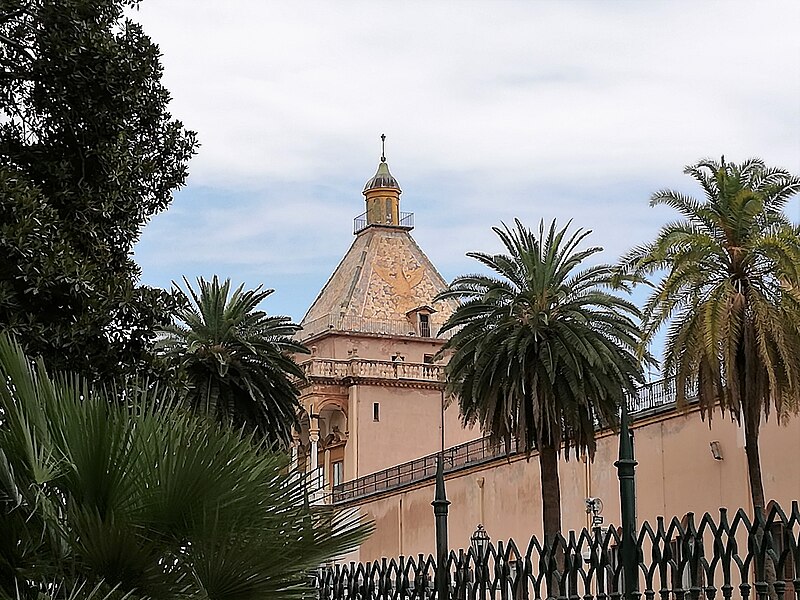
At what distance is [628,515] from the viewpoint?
19.0 ft

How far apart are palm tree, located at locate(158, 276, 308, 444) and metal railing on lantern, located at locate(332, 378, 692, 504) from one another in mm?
4835

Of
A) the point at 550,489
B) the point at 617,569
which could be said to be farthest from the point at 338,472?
the point at 617,569

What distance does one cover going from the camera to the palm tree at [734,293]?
24.3 m

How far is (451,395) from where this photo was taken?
30266 mm

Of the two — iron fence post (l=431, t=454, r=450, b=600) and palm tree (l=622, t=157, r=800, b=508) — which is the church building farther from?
palm tree (l=622, t=157, r=800, b=508)

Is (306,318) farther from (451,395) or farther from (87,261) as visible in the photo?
(87,261)

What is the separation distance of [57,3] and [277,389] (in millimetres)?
18892

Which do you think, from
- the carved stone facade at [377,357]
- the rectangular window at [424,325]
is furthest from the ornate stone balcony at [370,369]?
the rectangular window at [424,325]

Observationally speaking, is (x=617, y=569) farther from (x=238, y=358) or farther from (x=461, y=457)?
(x=461, y=457)

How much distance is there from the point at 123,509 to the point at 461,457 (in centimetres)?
3729

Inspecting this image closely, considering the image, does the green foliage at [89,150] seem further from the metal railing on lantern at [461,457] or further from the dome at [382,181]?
the dome at [382,181]

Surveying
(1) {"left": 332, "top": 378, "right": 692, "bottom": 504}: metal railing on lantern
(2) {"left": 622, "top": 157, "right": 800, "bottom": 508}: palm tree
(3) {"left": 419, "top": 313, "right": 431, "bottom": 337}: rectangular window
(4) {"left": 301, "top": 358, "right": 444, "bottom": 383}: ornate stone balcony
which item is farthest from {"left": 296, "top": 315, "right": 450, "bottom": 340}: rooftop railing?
(2) {"left": 622, "top": 157, "right": 800, "bottom": 508}: palm tree

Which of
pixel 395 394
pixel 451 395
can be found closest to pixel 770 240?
pixel 451 395

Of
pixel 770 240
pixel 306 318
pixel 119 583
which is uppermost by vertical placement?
pixel 306 318
